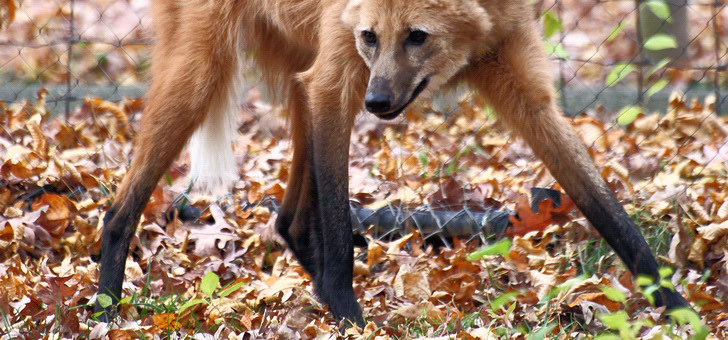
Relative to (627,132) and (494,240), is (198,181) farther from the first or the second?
(627,132)

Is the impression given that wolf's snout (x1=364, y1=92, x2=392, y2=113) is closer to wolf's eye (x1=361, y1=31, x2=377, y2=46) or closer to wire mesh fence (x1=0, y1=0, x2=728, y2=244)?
wolf's eye (x1=361, y1=31, x2=377, y2=46)

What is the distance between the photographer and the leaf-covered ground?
2.34 metres

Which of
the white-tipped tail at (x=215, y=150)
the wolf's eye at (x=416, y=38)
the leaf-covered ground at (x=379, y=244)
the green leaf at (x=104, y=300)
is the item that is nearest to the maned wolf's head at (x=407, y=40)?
the wolf's eye at (x=416, y=38)

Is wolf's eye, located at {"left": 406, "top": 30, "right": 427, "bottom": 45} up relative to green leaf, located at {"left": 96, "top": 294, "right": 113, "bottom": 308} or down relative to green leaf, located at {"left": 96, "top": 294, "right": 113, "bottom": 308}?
up

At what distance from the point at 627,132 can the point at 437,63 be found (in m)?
2.07

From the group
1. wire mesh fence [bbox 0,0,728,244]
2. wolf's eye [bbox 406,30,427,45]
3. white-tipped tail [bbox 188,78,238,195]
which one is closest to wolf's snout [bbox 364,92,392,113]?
wolf's eye [bbox 406,30,427,45]

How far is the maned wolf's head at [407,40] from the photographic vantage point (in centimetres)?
237

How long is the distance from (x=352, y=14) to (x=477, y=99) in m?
0.88

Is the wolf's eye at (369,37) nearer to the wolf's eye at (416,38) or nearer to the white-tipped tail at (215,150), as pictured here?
the wolf's eye at (416,38)

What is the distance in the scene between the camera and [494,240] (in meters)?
3.20

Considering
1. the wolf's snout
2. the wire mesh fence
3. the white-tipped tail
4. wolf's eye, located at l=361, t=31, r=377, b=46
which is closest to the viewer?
the wolf's snout

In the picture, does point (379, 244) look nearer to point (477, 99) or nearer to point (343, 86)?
point (477, 99)

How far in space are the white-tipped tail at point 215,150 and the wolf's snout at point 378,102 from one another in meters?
0.89

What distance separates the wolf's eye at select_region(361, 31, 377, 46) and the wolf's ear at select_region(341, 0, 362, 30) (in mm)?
51
